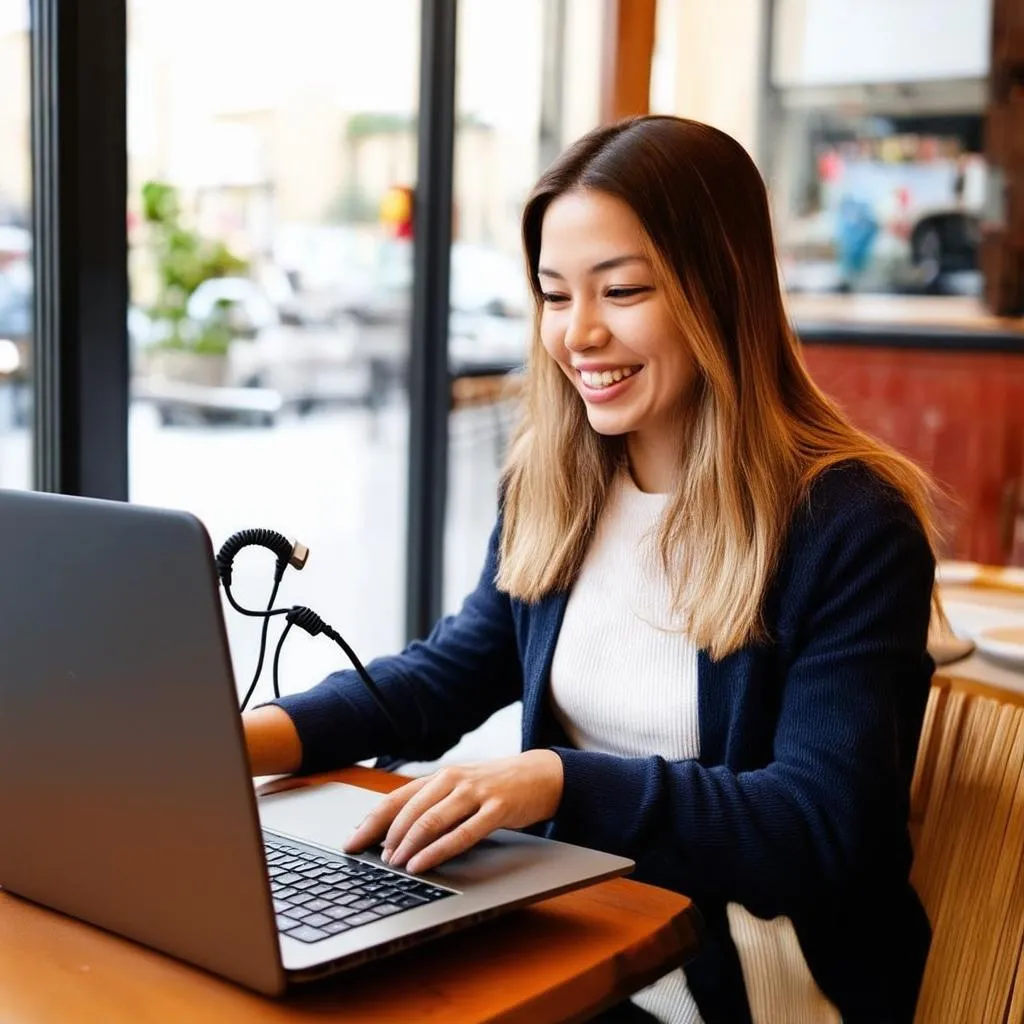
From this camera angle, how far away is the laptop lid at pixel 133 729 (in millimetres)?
795

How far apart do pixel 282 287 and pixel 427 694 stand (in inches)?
58.2

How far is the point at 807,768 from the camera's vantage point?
116 centimetres

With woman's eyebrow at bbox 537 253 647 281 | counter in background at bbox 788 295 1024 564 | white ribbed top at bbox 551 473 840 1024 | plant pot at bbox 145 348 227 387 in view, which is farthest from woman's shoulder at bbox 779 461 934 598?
counter in background at bbox 788 295 1024 564

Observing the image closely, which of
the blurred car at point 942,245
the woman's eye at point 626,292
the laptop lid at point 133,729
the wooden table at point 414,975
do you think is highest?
the blurred car at point 942,245

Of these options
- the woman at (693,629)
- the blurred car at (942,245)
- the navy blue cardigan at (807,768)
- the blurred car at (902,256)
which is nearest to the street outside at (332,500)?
the woman at (693,629)

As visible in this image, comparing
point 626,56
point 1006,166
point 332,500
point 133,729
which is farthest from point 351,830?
point 1006,166

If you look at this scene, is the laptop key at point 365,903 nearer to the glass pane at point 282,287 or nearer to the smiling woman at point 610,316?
the smiling woman at point 610,316

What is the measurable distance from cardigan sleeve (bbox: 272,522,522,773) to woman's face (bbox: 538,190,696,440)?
265 mm

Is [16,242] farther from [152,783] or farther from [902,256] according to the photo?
[902,256]

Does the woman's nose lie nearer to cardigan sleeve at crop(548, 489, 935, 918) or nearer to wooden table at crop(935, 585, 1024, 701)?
cardigan sleeve at crop(548, 489, 935, 918)

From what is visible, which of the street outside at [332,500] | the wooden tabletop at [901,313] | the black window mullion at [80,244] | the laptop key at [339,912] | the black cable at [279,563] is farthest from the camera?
the wooden tabletop at [901,313]

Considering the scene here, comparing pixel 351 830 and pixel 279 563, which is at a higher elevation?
pixel 279 563

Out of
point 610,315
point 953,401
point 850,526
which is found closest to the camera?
point 850,526

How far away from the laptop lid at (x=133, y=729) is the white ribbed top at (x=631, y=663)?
0.50 meters
